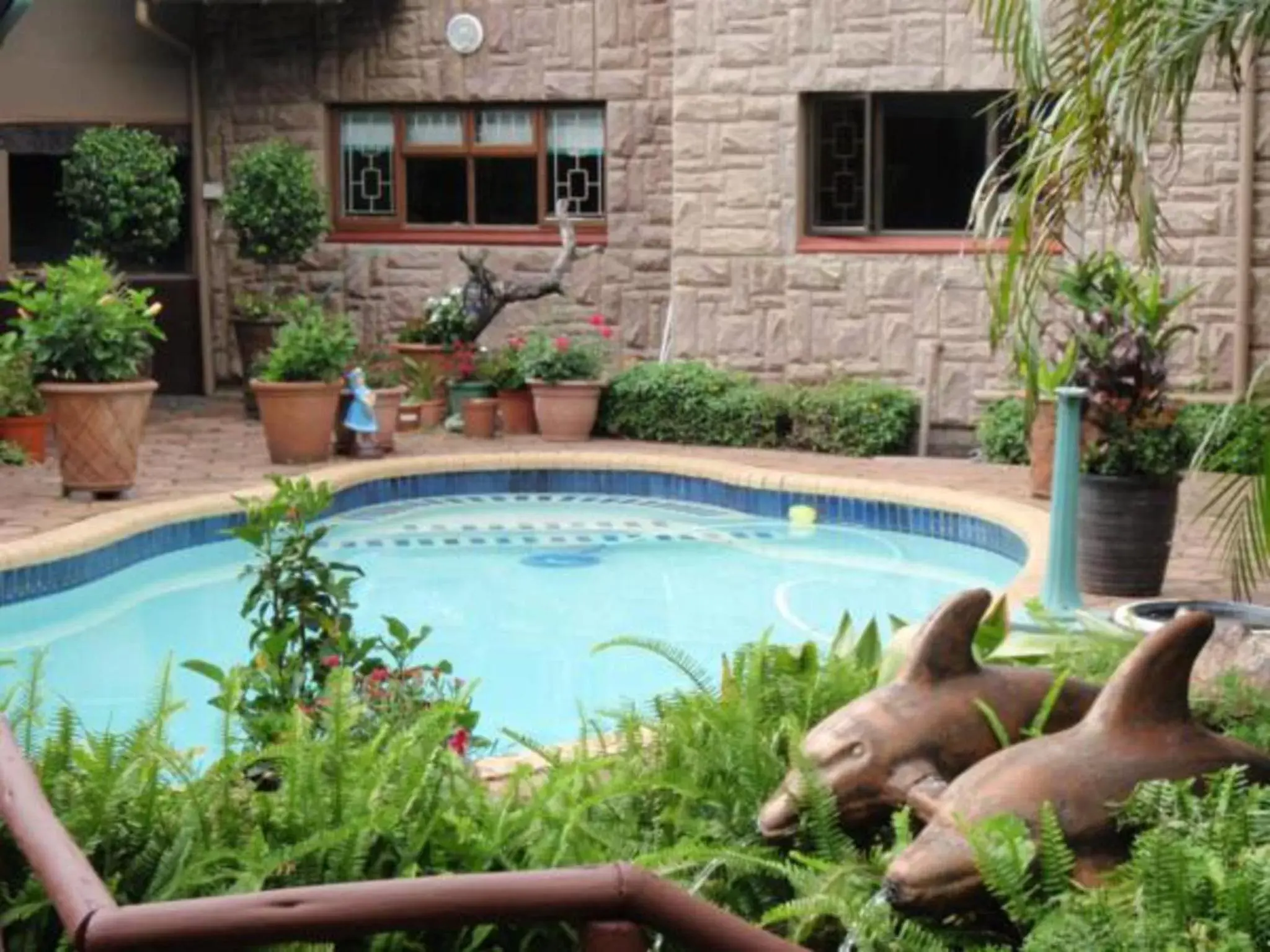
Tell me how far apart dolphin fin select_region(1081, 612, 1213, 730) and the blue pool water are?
432 centimetres

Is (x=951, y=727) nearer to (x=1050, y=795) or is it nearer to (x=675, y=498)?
(x=1050, y=795)


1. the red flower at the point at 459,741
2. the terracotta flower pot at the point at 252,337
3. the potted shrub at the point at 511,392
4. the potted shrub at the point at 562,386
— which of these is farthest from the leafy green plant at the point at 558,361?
the red flower at the point at 459,741

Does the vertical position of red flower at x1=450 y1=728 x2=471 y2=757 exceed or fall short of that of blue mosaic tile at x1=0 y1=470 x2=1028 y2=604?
it exceeds it

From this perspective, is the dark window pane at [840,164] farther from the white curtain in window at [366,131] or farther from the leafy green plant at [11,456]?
the leafy green plant at [11,456]

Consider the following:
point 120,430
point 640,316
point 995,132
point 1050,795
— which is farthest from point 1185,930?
point 640,316

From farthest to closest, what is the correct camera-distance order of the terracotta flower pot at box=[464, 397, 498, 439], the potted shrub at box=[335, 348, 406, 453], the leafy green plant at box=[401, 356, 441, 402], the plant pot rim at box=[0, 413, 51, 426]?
the leafy green plant at box=[401, 356, 441, 402] < the terracotta flower pot at box=[464, 397, 498, 439] < the potted shrub at box=[335, 348, 406, 453] < the plant pot rim at box=[0, 413, 51, 426]

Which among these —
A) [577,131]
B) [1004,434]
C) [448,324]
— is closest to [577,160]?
[577,131]

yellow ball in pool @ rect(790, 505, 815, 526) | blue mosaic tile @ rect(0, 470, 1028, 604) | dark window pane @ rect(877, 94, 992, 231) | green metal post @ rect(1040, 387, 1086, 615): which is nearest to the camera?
green metal post @ rect(1040, 387, 1086, 615)

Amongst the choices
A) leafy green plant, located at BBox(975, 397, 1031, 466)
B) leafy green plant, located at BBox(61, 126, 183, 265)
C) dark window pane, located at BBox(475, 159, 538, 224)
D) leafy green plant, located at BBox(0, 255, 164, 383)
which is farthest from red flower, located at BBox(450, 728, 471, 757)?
dark window pane, located at BBox(475, 159, 538, 224)

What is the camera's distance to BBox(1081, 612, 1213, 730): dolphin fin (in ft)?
10.2

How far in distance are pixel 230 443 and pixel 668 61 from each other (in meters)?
4.08

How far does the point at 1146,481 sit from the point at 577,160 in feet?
25.4

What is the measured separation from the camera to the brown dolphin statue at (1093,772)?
9.61ft

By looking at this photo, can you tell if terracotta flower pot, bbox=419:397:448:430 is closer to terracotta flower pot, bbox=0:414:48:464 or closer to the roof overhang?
terracotta flower pot, bbox=0:414:48:464
